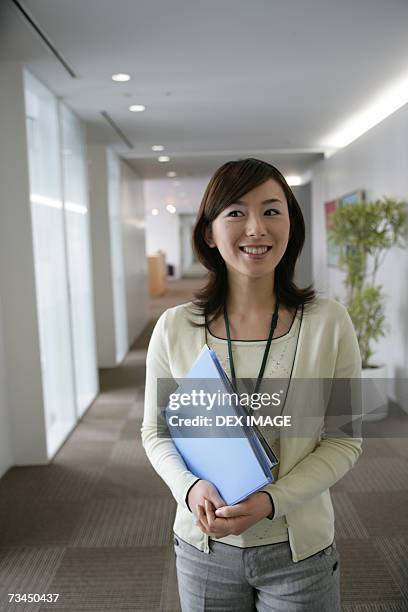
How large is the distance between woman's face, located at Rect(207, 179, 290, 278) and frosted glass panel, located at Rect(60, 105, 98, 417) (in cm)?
413

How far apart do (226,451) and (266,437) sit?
12 cm

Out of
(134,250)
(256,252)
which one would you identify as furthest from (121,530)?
(134,250)

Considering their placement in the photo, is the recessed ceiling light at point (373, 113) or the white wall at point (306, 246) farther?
the white wall at point (306, 246)

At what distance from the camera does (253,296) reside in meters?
1.27

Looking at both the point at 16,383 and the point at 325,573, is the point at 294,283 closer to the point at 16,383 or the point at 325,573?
the point at 325,573

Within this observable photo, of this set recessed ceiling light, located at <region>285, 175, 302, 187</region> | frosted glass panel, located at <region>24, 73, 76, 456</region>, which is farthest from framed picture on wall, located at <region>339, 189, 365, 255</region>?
recessed ceiling light, located at <region>285, 175, 302, 187</region>

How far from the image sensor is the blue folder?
101 cm

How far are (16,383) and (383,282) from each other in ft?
11.7

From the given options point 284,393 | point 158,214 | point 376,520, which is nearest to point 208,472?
point 284,393

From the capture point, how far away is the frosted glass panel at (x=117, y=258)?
770 cm

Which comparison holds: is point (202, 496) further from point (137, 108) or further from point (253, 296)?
point (137, 108)

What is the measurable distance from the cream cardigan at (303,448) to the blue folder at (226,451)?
0.06 meters

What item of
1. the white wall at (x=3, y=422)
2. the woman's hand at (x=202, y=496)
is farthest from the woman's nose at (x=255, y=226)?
the white wall at (x=3, y=422)

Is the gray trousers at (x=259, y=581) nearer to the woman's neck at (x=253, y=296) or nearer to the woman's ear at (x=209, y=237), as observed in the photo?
the woman's neck at (x=253, y=296)
